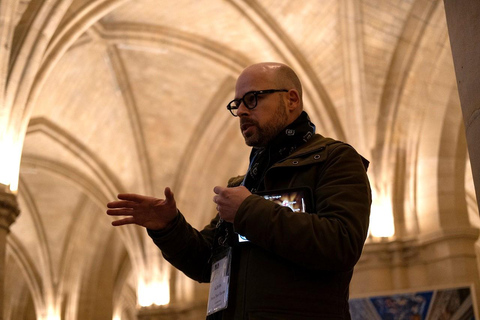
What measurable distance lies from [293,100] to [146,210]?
0.59 meters

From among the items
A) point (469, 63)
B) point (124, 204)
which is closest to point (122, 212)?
point (124, 204)

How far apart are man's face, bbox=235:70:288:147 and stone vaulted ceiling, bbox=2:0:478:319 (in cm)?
776

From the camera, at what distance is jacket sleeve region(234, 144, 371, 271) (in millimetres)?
1948

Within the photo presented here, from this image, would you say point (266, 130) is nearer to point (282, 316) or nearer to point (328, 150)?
point (328, 150)

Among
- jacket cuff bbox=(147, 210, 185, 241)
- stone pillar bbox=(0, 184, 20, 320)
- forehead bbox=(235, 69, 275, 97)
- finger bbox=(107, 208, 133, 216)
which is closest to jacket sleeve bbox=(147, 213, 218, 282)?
jacket cuff bbox=(147, 210, 185, 241)

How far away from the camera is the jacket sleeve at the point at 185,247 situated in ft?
7.77

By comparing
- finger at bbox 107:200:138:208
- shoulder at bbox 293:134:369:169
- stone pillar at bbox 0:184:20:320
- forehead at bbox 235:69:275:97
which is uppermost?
stone pillar at bbox 0:184:20:320

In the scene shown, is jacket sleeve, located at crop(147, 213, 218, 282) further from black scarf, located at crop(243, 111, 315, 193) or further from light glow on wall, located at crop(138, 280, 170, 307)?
light glow on wall, located at crop(138, 280, 170, 307)

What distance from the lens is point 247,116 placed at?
91.0 inches

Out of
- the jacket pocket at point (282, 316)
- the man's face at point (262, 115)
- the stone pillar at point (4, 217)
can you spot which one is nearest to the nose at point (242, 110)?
the man's face at point (262, 115)

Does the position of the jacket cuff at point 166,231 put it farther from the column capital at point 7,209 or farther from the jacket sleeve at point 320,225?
the column capital at point 7,209

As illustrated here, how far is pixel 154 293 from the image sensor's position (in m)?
16.0

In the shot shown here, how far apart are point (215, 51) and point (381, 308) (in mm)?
6113

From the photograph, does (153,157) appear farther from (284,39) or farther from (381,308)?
(381,308)
